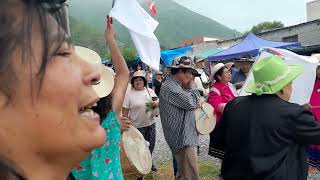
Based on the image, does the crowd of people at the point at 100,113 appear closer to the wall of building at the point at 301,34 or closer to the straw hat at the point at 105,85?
the straw hat at the point at 105,85

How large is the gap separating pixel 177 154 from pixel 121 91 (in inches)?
130

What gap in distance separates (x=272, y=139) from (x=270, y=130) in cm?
7

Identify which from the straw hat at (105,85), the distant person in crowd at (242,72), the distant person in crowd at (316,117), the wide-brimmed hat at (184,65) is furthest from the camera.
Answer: the distant person in crowd at (242,72)

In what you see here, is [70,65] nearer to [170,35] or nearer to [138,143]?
[138,143]

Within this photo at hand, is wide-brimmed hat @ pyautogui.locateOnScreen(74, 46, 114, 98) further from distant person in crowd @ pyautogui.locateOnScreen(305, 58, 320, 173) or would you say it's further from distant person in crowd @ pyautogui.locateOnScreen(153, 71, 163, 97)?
distant person in crowd @ pyautogui.locateOnScreen(153, 71, 163, 97)

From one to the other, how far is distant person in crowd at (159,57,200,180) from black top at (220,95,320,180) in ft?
6.79

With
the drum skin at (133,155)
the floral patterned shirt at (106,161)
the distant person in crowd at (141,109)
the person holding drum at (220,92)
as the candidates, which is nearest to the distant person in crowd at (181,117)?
the person holding drum at (220,92)

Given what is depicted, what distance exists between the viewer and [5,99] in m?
0.72

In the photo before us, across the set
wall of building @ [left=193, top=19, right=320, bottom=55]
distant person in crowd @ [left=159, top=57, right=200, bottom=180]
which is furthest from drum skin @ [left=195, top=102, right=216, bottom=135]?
wall of building @ [left=193, top=19, right=320, bottom=55]

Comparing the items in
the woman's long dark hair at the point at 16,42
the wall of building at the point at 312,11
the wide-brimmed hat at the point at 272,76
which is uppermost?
the wall of building at the point at 312,11

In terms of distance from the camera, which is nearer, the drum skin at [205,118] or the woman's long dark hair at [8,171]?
the woman's long dark hair at [8,171]

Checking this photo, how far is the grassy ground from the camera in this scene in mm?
6362

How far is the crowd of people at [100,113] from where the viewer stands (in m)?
0.73

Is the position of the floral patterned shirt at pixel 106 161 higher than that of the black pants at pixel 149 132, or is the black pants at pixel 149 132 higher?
the floral patterned shirt at pixel 106 161
